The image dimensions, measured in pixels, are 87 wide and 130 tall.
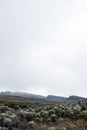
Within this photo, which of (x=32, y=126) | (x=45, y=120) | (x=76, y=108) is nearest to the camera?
(x=32, y=126)

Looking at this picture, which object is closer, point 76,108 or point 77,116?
point 77,116

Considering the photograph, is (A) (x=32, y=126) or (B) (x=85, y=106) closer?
(A) (x=32, y=126)

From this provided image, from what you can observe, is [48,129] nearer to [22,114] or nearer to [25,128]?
[25,128]

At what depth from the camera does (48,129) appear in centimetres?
1703

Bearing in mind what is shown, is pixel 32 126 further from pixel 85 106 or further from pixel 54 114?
pixel 85 106

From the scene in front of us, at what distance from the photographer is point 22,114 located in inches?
817

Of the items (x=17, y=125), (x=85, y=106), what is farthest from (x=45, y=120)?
(x=85, y=106)

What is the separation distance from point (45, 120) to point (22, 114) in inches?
58.4

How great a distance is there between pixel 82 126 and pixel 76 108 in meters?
5.31

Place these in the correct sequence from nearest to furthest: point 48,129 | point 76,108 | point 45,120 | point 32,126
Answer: point 48,129, point 32,126, point 45,120, point 76,108

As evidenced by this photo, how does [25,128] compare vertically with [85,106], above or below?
below

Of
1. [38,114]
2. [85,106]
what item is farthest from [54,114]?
[85,106]

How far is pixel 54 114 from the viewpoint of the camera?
21.5 meters

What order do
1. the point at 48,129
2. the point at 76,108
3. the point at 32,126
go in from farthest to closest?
the point at 76,108, the point at 32,126, the point at 48,129
